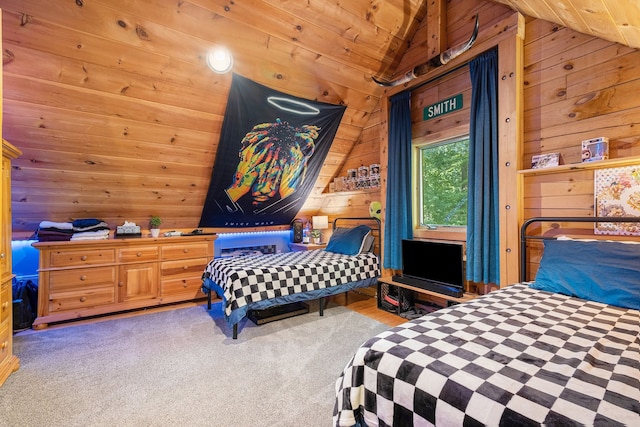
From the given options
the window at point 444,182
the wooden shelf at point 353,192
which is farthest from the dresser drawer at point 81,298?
the window at point 444,182

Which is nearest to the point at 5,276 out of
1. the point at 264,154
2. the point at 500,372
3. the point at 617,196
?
the point at 264,154

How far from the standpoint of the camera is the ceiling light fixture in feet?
8.96

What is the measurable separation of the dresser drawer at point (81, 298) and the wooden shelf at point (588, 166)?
4397 millimetres

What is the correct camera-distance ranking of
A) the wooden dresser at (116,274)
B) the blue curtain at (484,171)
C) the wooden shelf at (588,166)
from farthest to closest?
the wooden dresser at (116,274) → the blue curtain at (484,171) → the wooden shelf at (588,166)

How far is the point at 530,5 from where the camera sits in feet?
7.30

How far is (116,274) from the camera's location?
3.43 meters

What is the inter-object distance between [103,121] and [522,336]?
3.61m

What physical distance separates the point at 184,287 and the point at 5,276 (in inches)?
72.3

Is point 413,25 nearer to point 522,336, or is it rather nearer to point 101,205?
point 522,336

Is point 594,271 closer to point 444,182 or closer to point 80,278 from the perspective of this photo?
point 444,182

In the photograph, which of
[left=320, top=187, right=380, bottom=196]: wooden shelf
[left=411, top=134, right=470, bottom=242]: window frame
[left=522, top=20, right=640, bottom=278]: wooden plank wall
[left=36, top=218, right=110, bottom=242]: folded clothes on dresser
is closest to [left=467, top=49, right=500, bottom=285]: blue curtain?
[left=522, top=20, right=640, bottom=278]: wooden plank wall

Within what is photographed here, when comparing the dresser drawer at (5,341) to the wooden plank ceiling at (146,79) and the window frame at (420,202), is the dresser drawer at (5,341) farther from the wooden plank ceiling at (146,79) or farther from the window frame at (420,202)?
the window frame at (420,202)

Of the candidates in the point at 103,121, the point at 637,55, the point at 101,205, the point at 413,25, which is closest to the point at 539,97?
the point at 637,55

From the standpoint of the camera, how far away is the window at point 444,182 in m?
3.25
